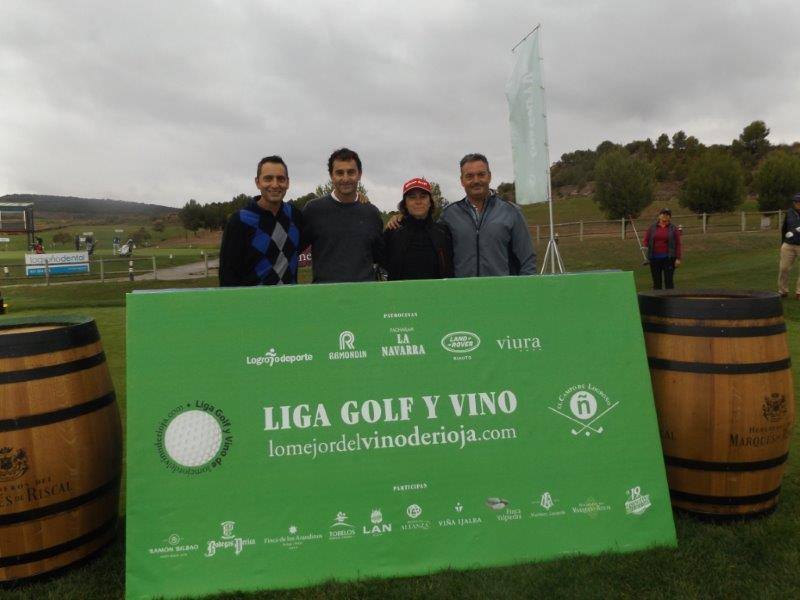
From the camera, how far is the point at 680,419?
2.59 meters

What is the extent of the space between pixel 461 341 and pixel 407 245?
1.02m

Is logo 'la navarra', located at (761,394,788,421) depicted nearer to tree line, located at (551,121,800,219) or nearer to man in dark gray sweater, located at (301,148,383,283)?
man in dark gray sweater, located at (301,148,383,283)

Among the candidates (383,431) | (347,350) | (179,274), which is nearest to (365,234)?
(347,350)

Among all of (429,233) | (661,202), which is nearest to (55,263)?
(429,233)

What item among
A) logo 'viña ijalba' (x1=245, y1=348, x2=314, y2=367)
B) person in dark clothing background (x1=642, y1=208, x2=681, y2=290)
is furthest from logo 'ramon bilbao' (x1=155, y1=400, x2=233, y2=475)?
person in dark clothing background (x1=642, y1=208, x2=681, y2=290)

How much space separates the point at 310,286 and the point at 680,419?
179 centimetres

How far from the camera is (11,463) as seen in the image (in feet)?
7.25

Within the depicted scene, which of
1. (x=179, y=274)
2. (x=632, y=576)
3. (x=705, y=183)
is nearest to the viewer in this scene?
(x=632, y=576)

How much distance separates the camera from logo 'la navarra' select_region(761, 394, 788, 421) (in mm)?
2557

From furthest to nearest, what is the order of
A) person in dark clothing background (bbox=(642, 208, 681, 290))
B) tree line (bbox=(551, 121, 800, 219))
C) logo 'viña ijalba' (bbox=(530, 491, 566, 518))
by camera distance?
tree line (bbox=(551, 121, 800, 219)) → person in dark clothing background (bbox=(642, 208, 681, 290)) → logo 'viña ijalba' (bbox=(530, 491, 566, 518))

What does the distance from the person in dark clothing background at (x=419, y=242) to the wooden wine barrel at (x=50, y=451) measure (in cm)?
165

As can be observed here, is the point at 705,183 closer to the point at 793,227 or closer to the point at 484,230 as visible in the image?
the point at 793,227

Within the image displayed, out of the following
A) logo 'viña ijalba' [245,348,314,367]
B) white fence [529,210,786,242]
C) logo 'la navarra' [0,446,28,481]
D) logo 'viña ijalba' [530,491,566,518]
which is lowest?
logo 'viña ijalba' [530,491,566,518]

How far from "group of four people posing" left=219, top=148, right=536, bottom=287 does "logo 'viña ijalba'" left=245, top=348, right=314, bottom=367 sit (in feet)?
3.37
